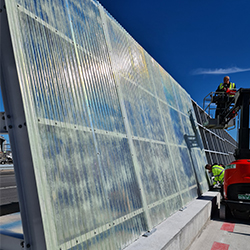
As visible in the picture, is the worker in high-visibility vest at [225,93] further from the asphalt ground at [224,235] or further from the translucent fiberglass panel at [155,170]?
the translucent fiberglass panel at [155,170]

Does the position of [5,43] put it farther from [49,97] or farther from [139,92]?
[139,92]

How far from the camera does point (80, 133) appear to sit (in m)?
3.12

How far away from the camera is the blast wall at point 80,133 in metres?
2.49

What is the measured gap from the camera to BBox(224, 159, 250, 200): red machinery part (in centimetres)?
619

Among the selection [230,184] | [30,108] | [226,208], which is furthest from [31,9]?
[226,208]

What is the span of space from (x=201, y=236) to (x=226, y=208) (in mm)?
1955

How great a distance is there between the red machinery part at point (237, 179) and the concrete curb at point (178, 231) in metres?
0.77

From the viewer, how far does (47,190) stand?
246 centimetres

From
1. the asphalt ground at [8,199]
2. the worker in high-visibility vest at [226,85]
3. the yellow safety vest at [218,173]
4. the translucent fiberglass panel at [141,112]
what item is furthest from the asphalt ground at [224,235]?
the worker in high-visibility vest at [226,85]

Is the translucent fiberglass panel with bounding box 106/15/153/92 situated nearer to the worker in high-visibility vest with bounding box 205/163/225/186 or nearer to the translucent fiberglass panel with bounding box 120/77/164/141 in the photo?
the translucent fiberglass panel with bounding box 120/77/164/141

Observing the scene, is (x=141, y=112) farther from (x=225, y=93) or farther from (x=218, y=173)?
(x=225, y=93)

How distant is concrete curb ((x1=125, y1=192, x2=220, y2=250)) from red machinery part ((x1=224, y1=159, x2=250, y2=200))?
2.52 ft

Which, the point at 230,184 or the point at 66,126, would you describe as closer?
the point at 66,126

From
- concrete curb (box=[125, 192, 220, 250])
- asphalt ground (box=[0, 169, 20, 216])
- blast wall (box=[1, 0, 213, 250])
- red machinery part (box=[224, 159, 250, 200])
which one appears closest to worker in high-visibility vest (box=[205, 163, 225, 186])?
red machinery part (box=[224, 159, 250, 200])
